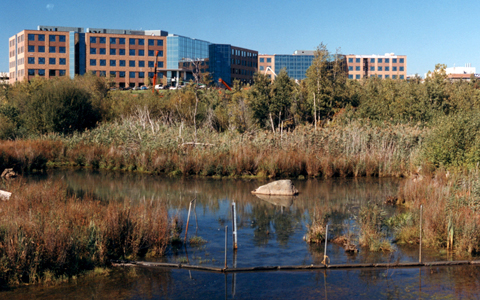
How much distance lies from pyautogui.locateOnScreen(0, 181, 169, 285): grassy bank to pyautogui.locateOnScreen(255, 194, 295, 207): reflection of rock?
6.30 metres

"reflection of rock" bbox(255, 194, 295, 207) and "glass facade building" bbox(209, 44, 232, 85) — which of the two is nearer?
"reflection of rock" bbox(255, 194, 295, 207)

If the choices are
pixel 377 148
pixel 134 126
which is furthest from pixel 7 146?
pixel 377 148

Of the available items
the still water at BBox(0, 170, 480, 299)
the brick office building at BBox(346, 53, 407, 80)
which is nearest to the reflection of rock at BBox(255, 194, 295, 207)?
the still water at BBox(0, 170, 480, 299)

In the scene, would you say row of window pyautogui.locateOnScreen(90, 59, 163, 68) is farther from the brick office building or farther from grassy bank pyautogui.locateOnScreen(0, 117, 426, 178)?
grassy bank pyautogui.locateOnScreen(0, 117, 426, 178)

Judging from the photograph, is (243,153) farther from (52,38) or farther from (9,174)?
(52,38)

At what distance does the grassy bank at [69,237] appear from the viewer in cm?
878

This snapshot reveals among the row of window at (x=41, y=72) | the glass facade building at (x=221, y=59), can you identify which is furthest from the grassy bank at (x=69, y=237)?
the glass facade building at (x=221, y=59)

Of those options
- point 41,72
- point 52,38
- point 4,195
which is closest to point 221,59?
point 52,38

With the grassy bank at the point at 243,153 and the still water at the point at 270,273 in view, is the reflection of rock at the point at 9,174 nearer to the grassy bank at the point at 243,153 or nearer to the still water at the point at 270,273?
the grassy bank at the point at 243,153

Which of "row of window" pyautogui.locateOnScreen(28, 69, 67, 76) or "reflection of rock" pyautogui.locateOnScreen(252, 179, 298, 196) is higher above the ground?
"row of window" pyautogui.locateOnScreen(28, 69, 67, 76)

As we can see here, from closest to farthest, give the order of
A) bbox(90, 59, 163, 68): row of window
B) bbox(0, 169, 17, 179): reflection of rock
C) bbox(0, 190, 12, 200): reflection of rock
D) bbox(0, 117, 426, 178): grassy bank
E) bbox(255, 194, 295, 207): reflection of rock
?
bbox(0, 190, 12, 200): reflection of rock < bbox(255, 194, 295, 207): reflection of rock < bbox(0, 169, 17, 179): reflection of rock < bbox(0, 117, 426, 178): grassy bank < bbox(90, 59, 163, 68): row of window

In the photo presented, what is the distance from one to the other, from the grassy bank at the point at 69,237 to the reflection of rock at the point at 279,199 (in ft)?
20.7

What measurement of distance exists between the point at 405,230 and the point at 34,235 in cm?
893

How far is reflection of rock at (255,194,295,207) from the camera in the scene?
56.5ft
